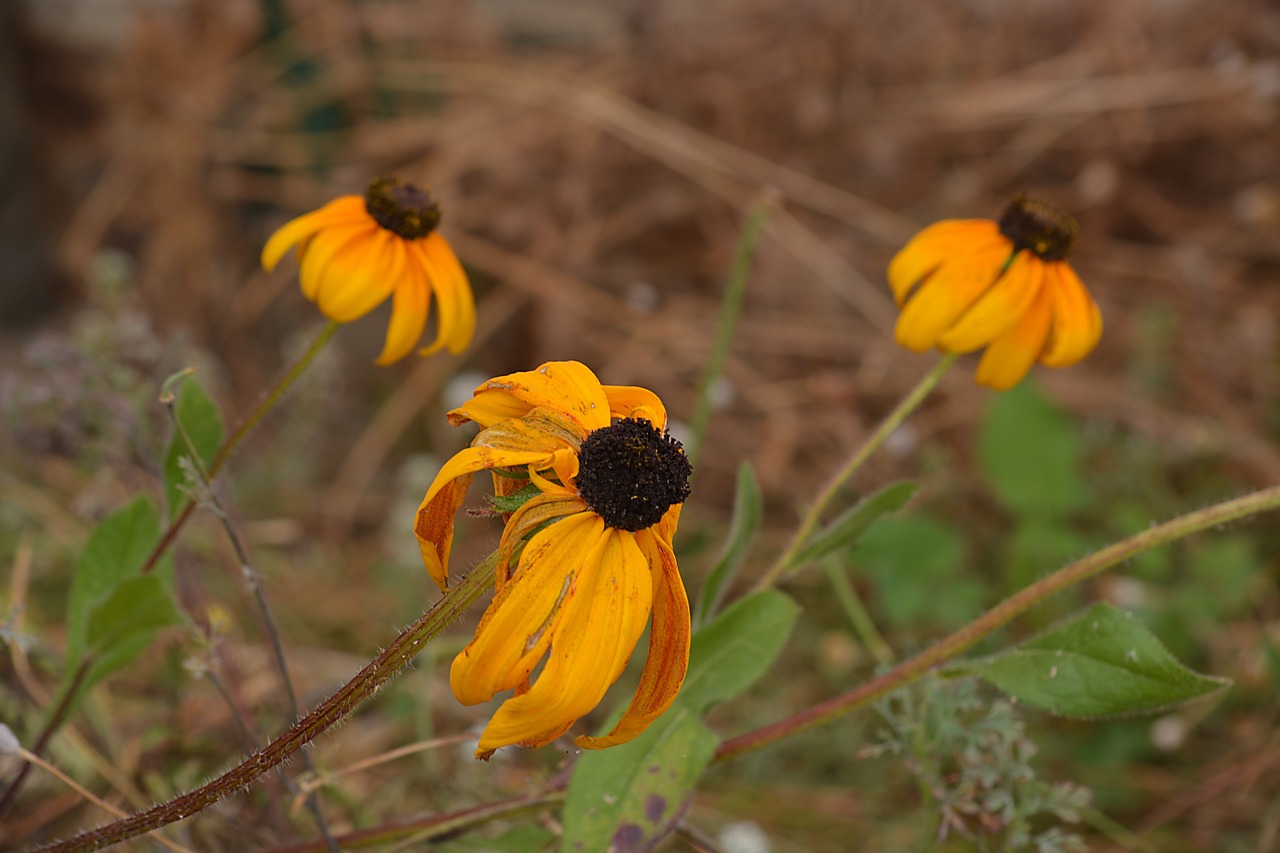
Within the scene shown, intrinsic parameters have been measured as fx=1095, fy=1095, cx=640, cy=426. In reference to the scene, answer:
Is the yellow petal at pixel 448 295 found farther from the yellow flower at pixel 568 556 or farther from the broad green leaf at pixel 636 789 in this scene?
the broad green leaf at pixel 636 789

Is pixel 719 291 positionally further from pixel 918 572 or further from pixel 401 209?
pixel 401 209

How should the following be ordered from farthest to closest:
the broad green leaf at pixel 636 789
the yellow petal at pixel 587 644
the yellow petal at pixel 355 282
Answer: the yellow petal at pixel 355 282
the broad green leaf at pixel 636 789
the yellow petal at pixel 587 644

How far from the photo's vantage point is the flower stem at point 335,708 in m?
0.87

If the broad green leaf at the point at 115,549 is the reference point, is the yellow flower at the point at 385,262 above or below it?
above

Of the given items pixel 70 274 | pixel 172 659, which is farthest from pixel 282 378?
pixel 70 274

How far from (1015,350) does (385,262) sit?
792mm

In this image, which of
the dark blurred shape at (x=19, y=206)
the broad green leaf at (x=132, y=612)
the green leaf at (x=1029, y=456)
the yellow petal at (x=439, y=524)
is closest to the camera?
the yellow petal at (x=439, y=524)

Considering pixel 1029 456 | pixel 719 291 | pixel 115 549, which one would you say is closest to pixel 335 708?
pixel 115 549

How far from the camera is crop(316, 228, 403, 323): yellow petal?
1.32 metres

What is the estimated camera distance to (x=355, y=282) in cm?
133

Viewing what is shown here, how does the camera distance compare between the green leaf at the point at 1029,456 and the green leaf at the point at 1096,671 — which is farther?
the green leaf at the point at 1029,456

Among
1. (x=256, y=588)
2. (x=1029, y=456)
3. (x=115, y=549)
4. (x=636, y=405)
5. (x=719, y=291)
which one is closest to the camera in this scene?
(x=636, y=405)

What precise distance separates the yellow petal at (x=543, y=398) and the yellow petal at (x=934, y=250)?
56 centimetres

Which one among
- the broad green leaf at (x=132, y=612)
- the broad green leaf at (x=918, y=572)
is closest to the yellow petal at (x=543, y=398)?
the broad green leaf at (x=132, y=612)
